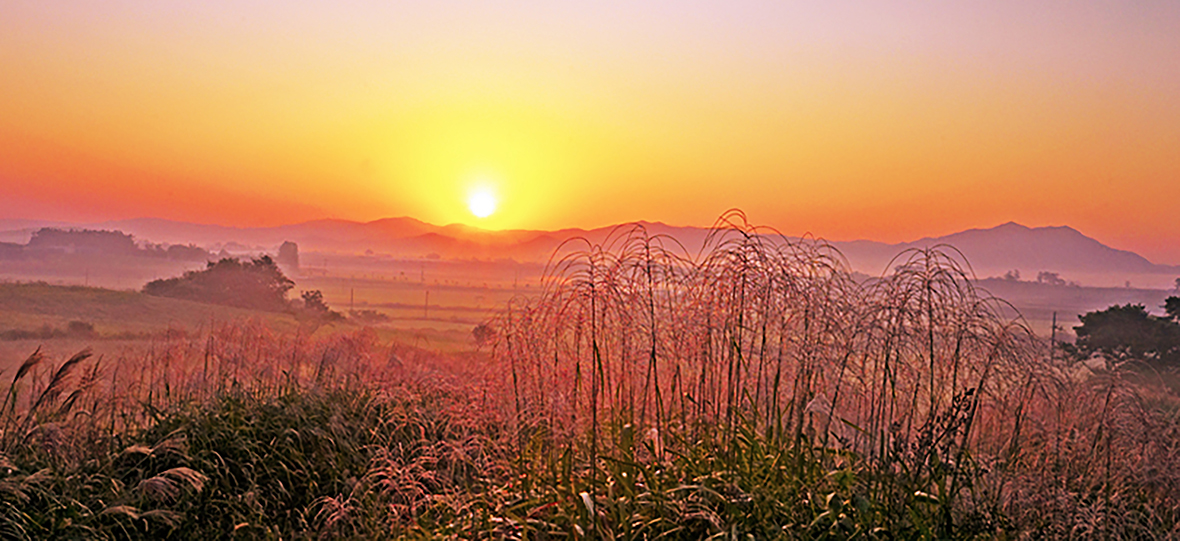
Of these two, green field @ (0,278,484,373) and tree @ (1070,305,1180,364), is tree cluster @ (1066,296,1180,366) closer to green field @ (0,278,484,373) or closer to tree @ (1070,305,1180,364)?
tree @ (1070,305,1180,364)

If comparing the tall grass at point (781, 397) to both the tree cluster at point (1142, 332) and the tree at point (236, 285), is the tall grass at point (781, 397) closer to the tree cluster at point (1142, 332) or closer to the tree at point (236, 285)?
the tree cluster at point (1142, 332)

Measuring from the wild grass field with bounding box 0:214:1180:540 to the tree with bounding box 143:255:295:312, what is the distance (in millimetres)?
17759

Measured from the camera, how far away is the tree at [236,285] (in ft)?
74.0

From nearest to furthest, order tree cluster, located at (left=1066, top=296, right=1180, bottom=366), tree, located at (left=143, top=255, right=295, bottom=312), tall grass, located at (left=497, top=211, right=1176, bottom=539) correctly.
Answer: tall grass, located at (left=497, top=211, right=1176, bottom=539) → tree cluster, located at (left=1066, top=296, right=1180, bottom=366) → tree, located at (left=143, top=255, right=295, bottom=312)

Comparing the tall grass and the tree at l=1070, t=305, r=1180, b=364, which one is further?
the tree at l=1070, t=305, r=1180, b=364

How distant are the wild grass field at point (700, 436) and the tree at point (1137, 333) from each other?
9.24 metres

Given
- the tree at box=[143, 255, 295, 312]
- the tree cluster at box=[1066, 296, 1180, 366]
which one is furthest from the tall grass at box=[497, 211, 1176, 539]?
the tree at box=[143, 255, 295, 312]

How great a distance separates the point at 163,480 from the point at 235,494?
1004 millimetres

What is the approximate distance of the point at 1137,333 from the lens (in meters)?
13.7

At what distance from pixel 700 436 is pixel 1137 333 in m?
13.9

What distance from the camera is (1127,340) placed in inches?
535

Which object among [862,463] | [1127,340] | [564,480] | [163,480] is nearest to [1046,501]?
[862,463]

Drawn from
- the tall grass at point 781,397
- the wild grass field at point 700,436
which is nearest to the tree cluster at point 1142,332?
the wild grass field at point 700,436

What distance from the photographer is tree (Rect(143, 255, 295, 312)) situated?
22547 mm
